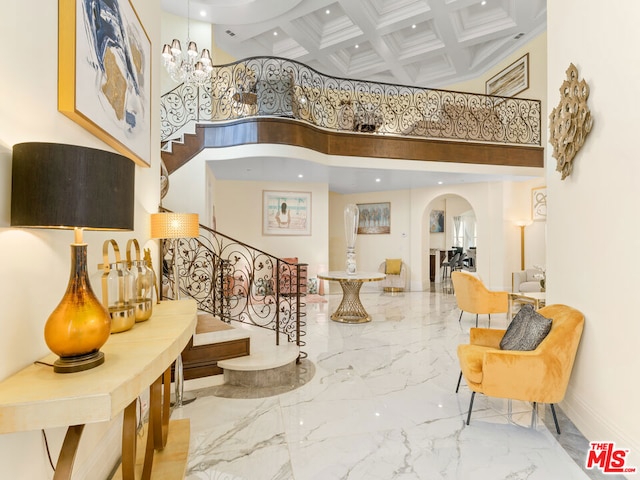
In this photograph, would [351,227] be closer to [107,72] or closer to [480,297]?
[480,297]

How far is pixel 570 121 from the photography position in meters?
2.64

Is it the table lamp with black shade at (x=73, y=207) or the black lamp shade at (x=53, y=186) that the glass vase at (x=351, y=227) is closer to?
the table lamp with black shade at (x=73, y=207)

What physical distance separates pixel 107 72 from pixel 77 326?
4.39 ft

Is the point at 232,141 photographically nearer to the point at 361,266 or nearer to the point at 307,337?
the point at 307,337

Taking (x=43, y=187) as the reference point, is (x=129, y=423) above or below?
below

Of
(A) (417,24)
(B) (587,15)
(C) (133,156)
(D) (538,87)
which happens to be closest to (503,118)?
(D) (538,87)

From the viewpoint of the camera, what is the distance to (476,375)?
2.55 metres

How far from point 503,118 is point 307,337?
6.88 metres

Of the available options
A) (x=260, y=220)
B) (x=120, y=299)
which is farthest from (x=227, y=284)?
(x=260, y=220)

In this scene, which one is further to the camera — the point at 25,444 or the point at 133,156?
the point at 133,156

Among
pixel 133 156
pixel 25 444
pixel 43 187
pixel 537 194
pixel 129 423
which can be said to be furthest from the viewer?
pixel 537 194

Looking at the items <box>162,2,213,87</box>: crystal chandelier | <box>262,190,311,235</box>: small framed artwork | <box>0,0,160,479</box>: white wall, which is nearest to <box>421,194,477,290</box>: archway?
<box>262,190,311,235</box>: small framed artwork


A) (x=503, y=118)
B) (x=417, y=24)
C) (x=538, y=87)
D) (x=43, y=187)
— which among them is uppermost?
(x=417, y=24)

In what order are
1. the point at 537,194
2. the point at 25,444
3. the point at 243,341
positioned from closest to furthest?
the point at 25,444 < the point at 243,341 < the point at 537,194
